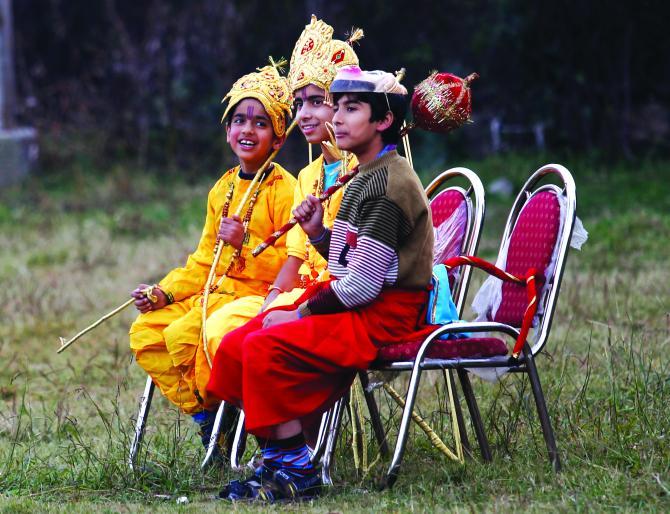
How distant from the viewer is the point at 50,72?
17.9 m

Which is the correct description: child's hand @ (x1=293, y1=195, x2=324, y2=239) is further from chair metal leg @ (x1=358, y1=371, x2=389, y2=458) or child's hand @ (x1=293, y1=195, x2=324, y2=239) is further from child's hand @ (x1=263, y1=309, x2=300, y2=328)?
chair metal leg @ (x1=358, y1=371, x2=389, y2=458)

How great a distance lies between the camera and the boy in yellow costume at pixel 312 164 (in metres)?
4.54

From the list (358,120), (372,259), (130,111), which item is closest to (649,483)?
(372,259)

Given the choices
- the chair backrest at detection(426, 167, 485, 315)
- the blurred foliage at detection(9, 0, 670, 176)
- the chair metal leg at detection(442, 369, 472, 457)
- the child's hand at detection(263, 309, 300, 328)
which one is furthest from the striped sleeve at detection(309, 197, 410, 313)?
the blurred foliage at detection(9, 0, 670, 176)

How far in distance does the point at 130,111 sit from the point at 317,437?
12173 millimetres

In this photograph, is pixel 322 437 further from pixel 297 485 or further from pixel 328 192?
pixel 328 192

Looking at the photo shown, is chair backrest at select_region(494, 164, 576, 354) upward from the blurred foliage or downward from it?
downward

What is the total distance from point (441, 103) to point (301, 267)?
913 mm

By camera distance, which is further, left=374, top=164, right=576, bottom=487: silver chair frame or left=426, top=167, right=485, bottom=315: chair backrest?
left=426, top=167, right=485, bottom=315: chair backrest

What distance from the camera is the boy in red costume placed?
3.90 m

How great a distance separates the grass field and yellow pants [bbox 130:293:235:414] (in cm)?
18

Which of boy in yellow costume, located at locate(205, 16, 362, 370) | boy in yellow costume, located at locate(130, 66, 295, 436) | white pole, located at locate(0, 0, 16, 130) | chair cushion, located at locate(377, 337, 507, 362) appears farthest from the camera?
white pole, located at locate(0, 0, 16, 130)

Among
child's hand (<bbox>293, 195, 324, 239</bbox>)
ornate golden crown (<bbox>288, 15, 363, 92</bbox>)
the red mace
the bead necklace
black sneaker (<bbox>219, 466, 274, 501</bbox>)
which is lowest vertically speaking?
black sneaker (<bbox>219, 466, 274, 501</bbox>)

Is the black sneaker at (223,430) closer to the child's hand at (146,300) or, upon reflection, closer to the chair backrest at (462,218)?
the child's hand at (146,300)
